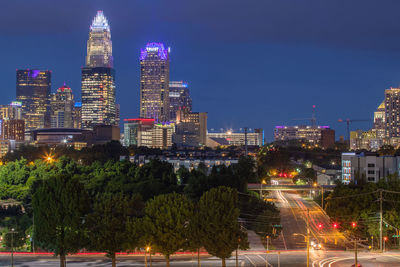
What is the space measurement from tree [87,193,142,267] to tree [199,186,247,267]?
7.94 meters

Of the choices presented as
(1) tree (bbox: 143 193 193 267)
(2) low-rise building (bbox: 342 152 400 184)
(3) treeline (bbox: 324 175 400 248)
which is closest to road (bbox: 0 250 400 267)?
(1) tree (bbox: 143 193 193 267)

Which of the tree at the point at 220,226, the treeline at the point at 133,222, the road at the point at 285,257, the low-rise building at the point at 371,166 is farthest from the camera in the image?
the low-rise building at the point at 371,166

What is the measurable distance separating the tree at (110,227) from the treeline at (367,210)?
35.3 m

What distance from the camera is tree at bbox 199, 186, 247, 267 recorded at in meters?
57.6

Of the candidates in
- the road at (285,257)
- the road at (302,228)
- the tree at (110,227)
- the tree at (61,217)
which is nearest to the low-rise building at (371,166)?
the road at (302,228)

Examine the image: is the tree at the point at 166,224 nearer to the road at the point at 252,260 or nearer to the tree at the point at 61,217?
the road at the point at 252,260

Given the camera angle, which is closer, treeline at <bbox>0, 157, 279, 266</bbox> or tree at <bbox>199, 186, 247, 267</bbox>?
tree at <bbox>199, 186, 247, 267</bbox>

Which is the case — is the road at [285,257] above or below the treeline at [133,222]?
below

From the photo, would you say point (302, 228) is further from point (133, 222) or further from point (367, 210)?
point (133, 222)

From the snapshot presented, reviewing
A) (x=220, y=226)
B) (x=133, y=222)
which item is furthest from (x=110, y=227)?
(x=220, y=226)

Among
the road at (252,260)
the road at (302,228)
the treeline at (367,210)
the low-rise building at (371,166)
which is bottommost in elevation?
the road at (252,260)

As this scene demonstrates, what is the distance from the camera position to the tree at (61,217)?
199 ft

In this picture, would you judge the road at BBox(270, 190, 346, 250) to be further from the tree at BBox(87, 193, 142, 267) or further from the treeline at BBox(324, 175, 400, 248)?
the tree at BBox(87, 193, 142, 267)

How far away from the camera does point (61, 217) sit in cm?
6112
